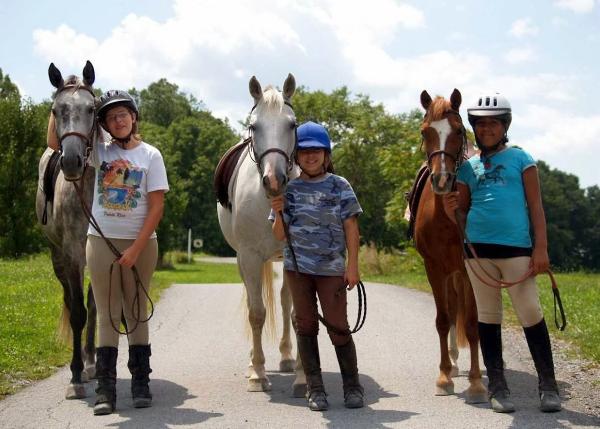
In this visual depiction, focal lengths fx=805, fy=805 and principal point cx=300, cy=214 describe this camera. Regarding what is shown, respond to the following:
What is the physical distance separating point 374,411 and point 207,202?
61.4 m

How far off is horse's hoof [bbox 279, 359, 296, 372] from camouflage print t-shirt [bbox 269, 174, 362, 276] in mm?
2214

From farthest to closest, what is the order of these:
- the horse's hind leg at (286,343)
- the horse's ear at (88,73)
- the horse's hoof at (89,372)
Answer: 1. the horse's hind leg at (286,343)
2. the horse's hoof at (89,372)
3. the horse's ear at (88,73)

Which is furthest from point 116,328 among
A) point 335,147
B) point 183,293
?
point 335,147

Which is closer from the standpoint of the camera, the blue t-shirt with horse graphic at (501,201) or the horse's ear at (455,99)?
the blue t-shirt with horse graphic at (501,201)

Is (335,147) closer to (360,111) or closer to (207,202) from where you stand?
(360,111)

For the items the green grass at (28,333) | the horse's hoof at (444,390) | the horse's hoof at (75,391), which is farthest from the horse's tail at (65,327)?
the horse's hoof at (444,390)

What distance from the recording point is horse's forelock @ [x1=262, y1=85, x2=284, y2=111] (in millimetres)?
6258

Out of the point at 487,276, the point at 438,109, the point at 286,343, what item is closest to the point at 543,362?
the point at 487,276

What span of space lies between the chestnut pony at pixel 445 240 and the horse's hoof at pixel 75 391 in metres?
2.82

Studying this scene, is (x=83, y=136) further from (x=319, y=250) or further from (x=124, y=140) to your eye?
(x=319, y=250)

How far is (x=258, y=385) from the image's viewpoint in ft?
22.0

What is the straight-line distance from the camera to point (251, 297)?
6.88m

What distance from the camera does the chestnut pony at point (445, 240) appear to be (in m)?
6.00

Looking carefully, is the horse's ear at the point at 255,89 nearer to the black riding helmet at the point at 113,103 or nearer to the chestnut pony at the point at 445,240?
the black riding helmet at the point at 113,103
